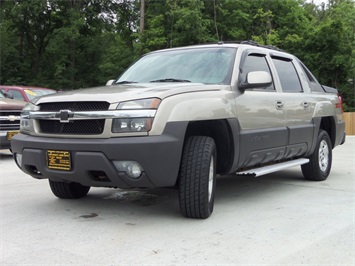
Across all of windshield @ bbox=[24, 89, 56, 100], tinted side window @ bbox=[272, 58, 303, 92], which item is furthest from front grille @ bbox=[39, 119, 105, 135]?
windshield @ bbox=[24, 89, 56, 100]

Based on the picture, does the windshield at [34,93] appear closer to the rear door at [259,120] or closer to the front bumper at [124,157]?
the rear door at [259,120]

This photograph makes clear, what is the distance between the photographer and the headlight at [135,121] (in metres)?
3.74

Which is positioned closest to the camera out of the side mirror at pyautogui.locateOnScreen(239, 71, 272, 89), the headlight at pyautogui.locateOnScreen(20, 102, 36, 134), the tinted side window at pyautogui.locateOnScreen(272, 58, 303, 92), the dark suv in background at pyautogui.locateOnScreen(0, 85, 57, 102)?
the headlight at pyautogui.locateOnScreen(20, 102, 36, 134)

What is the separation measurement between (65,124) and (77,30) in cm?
2573

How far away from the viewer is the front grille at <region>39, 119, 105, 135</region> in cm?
386

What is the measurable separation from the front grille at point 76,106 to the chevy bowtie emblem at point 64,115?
0.06 meters

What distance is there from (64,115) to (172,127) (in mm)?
1024

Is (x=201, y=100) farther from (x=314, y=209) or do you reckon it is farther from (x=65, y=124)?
(x=314, y=209)

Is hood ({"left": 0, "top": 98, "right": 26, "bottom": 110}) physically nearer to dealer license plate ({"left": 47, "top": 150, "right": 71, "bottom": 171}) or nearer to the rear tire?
the rear tire

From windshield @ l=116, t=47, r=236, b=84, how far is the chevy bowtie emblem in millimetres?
1276

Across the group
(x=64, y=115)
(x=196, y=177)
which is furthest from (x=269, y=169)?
(x=64, y=115)

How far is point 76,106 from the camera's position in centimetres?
399

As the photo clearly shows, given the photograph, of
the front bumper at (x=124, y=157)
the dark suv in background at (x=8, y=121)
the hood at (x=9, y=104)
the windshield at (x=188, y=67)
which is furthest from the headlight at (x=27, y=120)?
the hood at (x=9, y=104)

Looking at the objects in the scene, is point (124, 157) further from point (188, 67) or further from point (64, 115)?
point (188, 67)
